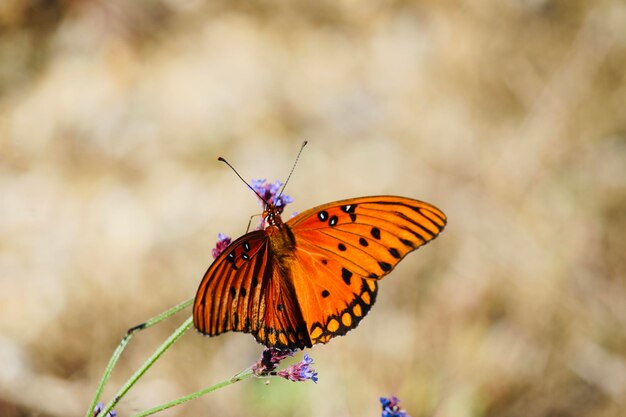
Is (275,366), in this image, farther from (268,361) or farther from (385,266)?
(385,266)

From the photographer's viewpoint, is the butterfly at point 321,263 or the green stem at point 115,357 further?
the butterfly at point 321,263

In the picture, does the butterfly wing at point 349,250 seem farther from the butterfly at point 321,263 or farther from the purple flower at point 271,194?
the purple flower at point 271,194

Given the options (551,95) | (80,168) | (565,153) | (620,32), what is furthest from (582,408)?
(80,168)

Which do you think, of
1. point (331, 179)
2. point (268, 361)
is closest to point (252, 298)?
point (268, 361)

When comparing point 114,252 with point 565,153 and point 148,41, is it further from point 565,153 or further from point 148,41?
point 565,153

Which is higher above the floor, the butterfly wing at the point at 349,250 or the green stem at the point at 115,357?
the butterfly wing at the point at 349,250

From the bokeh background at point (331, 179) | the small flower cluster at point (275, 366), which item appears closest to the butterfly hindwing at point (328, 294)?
the small flower cluster at point (275, 366)

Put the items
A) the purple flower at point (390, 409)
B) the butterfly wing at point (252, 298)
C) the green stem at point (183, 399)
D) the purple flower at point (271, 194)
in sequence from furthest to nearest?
the purple flower at point (271, 194), the purple flower at point (390, 409), the butterfly wing at point (252, 298), the green stem at point (183, 399)
